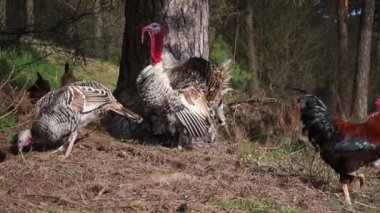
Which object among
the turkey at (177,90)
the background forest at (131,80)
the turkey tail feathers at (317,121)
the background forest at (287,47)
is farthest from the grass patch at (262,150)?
the background forest at (287,47)

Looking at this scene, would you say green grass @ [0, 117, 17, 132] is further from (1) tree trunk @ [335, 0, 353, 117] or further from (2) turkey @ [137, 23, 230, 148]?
(1) tree trunk @ [335, 0, 353, 117]

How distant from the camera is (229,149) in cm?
894

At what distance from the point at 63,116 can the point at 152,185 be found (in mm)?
1658

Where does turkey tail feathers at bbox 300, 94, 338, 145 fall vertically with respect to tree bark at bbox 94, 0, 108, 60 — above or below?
below

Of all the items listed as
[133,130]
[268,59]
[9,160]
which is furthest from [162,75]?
[268,59]

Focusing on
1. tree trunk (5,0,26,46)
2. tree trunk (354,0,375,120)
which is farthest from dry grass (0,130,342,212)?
tree trunk (354,0,375,120)

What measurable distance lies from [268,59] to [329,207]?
1855 centimetres

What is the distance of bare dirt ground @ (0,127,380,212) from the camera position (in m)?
5.81

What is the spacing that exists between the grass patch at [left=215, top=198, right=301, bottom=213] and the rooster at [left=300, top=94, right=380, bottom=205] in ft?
3.06

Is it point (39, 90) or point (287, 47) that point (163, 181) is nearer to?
point (39, 90)

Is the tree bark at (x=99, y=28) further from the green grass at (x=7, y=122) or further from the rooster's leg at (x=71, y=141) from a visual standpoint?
the rooster's leg at (x=71, y=141)

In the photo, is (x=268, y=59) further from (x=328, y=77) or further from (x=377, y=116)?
(x=377, y=116)

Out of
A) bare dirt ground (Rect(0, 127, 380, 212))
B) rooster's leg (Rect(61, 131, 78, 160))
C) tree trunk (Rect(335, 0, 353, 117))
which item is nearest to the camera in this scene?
bare dirt ground (Rect(0, 127, 380, 212))

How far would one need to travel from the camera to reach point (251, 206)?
612 cm
